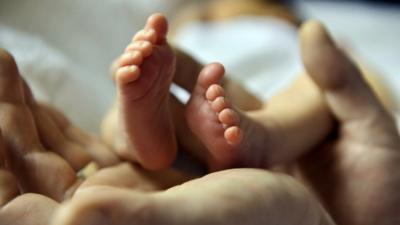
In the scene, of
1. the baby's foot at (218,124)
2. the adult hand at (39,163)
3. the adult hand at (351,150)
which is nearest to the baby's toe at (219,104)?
the baby's foot at (218,124)

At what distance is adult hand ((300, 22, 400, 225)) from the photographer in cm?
61

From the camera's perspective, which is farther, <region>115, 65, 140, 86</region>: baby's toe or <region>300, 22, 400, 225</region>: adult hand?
<region>300, 22, 400, 225</region>: adult hand

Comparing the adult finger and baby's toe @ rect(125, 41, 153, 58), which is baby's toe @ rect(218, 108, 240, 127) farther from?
the adult finger

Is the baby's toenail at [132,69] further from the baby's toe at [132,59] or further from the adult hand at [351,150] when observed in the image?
the adult hand at [351,150]

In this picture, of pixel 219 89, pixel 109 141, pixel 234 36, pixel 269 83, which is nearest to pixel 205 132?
pixel 219 89

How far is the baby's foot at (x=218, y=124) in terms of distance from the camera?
0.47 meters

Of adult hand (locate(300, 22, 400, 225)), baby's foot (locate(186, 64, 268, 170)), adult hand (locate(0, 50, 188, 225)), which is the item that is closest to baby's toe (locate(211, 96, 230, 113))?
baby's foot (locate(186, 64, 268, 170))

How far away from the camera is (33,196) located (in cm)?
42

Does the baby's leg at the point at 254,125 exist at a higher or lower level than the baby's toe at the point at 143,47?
lower

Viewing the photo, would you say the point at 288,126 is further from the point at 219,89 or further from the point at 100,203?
the point at 100,203

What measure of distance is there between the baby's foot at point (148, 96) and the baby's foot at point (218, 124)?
3 centimetres

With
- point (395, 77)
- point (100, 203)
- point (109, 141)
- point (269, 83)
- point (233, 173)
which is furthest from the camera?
point (395, 77)

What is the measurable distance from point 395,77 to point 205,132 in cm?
94

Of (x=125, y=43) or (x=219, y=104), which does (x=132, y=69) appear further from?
(x=125, y=43)
